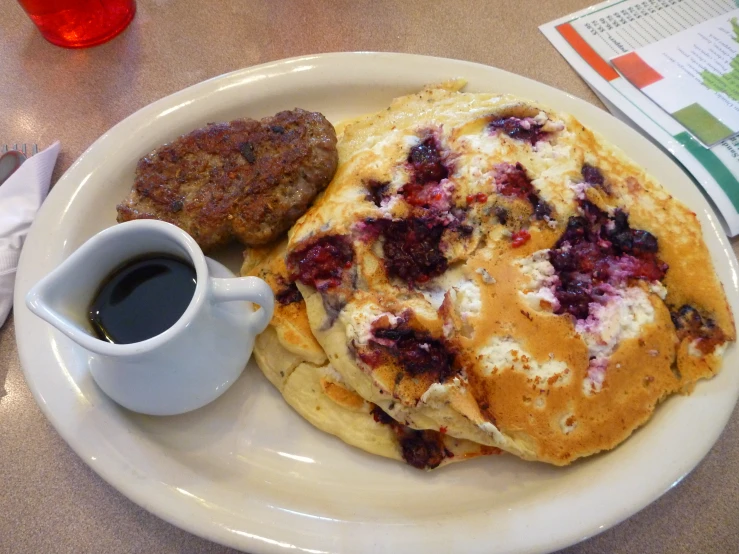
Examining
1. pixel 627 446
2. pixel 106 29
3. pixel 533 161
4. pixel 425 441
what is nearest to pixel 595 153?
pixel 533 161

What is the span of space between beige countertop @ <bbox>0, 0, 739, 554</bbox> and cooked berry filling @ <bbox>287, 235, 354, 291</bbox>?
60cm

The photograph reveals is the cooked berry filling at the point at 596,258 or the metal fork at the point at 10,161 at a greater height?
the cooked berry filling at the point at 596,258

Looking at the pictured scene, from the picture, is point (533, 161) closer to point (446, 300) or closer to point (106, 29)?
point (446, 300)

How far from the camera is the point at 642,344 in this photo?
1.03 meters

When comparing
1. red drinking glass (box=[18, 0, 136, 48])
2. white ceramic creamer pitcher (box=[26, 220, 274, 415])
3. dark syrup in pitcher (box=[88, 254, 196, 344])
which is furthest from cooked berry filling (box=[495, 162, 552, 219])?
red drinking glass (box=[18, 0, 136, 48])

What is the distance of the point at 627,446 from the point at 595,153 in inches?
26.4

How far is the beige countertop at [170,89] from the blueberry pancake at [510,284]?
0.33 m

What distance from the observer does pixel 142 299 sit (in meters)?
1.00

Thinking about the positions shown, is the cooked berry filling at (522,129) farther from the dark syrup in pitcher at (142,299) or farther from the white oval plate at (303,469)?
the dark syrup in pitcher at (142,299)

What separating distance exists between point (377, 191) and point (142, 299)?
0.55 metres

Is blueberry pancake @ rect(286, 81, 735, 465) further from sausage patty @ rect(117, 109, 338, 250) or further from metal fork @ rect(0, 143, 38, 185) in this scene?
metal fork @ rect(0, 143, 38, 185)

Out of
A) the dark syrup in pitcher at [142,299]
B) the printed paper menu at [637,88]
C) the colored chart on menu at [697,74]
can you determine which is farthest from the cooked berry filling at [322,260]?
the colored chart on menu at [697,74]

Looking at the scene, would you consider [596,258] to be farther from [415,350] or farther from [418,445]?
[418,445]

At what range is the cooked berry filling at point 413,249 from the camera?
109cm
